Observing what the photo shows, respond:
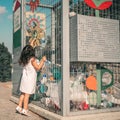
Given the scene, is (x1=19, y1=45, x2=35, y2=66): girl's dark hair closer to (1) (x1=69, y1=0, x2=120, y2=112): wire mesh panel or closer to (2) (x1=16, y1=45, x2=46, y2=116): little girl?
(2) (x1=16, y1=45, x2=46, y2=116): little girl

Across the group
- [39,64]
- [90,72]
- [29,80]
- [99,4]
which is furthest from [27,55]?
[99,4]

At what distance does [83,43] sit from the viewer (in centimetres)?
493

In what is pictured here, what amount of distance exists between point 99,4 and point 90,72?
1173 millimetres

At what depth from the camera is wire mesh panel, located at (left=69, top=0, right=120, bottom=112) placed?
4941mm

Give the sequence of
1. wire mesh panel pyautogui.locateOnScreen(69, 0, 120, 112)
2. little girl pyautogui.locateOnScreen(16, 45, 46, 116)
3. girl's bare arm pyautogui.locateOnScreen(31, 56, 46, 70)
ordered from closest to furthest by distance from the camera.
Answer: wire mesh panel pyautogui.locateOnScreen(69, 0, 120, 112)
girl's bare arm pyautogui.locateOnScreen(31, 56, 46, 70)
little girl pyautogui.locateOnScreen(16, 45, 46, 116)

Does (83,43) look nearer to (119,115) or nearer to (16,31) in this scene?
(119,115)

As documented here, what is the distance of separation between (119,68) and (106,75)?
355 mm

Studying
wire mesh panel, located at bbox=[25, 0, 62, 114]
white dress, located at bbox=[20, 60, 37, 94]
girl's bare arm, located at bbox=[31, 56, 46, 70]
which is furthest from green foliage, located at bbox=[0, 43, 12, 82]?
girl's bare arm, located at bbox=[31, 56, 46, 70]

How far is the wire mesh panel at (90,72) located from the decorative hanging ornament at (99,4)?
0.14 ft

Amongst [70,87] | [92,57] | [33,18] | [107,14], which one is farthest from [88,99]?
[33,18]

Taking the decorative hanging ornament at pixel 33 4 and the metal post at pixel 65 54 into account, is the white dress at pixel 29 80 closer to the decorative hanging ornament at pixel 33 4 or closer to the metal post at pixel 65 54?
the metal post at pixel 65 54

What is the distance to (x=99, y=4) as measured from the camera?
516 centimetres

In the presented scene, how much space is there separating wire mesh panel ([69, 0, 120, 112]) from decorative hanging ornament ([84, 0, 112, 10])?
4 cm

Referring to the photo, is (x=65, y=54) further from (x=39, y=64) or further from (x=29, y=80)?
(x=29, y=80)
